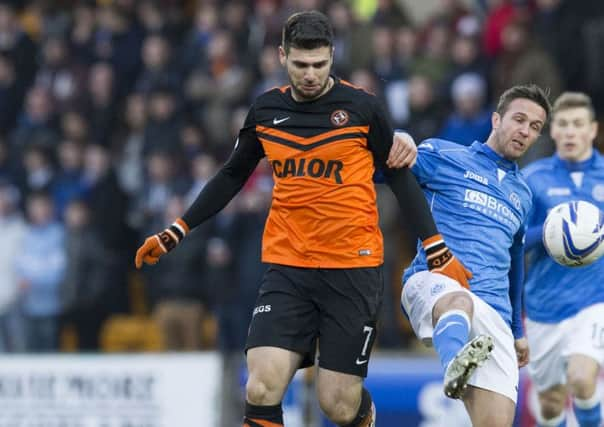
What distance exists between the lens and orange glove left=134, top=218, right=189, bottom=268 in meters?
7.30

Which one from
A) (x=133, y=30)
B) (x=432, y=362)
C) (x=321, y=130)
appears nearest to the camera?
(x=321, y=130)

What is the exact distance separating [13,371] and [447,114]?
509cm

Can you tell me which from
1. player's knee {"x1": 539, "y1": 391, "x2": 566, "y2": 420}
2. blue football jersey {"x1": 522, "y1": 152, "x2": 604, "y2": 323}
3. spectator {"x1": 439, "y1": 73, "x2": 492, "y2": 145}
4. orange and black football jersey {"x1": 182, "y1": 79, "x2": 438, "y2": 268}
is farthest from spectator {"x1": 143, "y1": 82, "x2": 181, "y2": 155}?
orange and black football jersey {"x1": 182, "y1": 79, "x2": 438, "y2": 268}

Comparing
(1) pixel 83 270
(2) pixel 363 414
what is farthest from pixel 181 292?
(2) pixel 363 414

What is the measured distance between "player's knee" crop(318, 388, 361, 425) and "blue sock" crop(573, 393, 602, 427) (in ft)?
6.62

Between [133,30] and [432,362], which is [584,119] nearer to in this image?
[432,362]

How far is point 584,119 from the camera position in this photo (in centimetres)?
873

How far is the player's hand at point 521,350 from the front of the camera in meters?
7.81

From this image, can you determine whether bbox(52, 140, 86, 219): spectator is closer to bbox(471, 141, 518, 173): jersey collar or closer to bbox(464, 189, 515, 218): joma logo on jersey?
bbox(471, 141, 518, 173): jersey collar

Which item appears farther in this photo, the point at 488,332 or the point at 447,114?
the point at 447,114

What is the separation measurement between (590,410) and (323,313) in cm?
235

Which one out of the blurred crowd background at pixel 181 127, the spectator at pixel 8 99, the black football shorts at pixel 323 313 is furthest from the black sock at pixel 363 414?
the spectator at pixel 8 99

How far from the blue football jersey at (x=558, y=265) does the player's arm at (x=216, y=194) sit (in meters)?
2.32

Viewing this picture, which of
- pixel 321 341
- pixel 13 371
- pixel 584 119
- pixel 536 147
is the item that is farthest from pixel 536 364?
pixel 13 371
